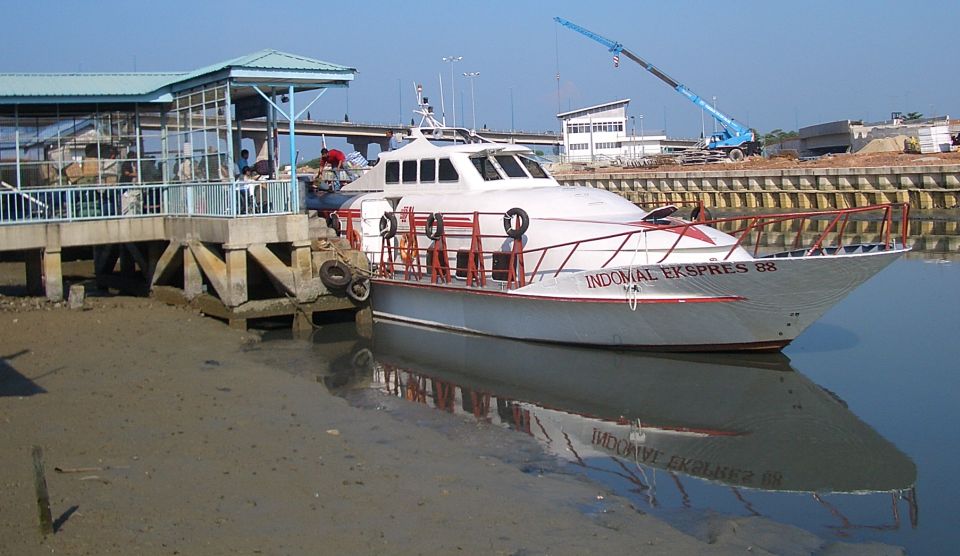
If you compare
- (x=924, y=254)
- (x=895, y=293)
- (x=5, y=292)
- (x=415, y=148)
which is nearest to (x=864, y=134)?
(x=924, y=254)

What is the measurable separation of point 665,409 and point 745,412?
102 centimetres

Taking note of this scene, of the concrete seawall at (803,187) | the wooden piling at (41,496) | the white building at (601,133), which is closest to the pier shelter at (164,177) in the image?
the wooden piling at (41,496)

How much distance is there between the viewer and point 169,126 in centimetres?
2144

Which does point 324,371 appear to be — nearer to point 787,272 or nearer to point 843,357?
point 787,272

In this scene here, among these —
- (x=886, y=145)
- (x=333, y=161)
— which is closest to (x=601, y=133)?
(x=886, y=145)

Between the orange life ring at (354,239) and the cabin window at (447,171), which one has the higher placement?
the cabin window at (447,171)

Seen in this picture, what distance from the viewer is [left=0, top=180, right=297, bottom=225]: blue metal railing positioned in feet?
58.6

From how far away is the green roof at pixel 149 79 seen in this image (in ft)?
58.5

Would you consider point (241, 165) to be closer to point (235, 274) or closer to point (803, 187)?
point (235, 274)

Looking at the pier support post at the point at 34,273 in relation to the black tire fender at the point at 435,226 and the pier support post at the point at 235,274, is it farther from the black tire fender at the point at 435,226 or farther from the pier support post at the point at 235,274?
the black tire fender at the point at 435,226

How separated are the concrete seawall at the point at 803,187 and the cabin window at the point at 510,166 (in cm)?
2049

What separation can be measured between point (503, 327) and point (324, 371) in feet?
11.1

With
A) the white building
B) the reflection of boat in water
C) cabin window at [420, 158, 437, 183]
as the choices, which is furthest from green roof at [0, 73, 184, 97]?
the white building

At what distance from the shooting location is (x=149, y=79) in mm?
22141
